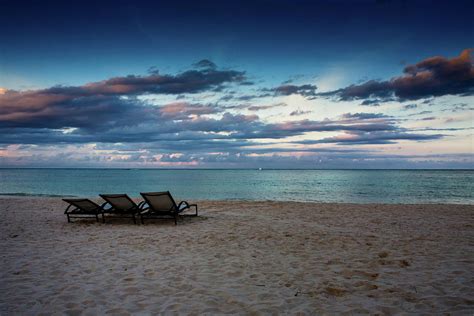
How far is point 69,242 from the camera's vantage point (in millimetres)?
8281

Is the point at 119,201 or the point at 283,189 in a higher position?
the point at 119,201

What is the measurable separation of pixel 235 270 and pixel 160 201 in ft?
18.9

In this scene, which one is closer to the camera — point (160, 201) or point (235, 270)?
point (235, 270)

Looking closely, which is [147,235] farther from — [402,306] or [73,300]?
[402,306]

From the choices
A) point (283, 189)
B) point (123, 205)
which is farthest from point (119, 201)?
point (283, 189)

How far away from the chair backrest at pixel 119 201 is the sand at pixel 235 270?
1257 mm

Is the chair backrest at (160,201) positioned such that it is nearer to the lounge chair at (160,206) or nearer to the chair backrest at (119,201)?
the lounge chair at (160,206)

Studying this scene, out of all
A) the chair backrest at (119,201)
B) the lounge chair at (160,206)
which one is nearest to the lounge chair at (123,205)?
the chair backrest at (119,201)

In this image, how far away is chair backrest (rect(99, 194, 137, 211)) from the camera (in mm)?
11234

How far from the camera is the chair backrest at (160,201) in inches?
424

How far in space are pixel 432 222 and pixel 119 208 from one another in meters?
11.4

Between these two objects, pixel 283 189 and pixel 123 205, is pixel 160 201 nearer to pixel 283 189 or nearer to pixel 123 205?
pixel 123 205

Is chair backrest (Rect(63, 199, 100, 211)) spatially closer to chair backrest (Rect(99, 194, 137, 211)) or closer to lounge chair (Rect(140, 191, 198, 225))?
chair backrest (Rect(99, 194, 137, 211))

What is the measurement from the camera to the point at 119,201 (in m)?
11.4
